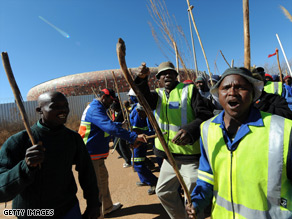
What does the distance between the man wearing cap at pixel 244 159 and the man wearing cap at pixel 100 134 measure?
136 cm

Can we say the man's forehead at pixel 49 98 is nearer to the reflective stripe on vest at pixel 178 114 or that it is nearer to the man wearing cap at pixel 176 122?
the man wearing cap at pixel 176 122

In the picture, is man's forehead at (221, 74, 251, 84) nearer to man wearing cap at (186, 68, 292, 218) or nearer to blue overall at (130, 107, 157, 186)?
man wearing cap at (186, 68, 292, 218)

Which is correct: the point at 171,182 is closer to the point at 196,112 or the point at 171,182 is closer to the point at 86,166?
the point at 196,112

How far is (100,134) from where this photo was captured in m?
2.83

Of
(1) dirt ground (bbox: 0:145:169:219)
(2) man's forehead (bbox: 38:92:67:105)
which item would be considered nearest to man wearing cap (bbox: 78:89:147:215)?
(1) dirt ground (bbox: 0:145:169:219)

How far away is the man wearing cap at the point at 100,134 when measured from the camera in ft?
8.55

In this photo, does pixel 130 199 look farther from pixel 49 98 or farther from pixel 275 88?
pixel 275 88

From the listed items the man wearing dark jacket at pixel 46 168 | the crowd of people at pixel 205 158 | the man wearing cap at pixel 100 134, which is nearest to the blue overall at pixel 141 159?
the man wearing cap at pixel 100 134

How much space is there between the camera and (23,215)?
137cm

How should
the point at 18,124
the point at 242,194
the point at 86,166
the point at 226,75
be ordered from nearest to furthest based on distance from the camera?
the point at 242,194, the point at 226,75, the point at 86,166, the point at 18,124

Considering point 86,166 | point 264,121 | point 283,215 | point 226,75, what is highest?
point 226,75

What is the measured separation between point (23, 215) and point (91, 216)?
56 centimetres

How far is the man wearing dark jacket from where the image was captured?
1.18 meters

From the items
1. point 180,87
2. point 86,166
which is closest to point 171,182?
point 86,166
